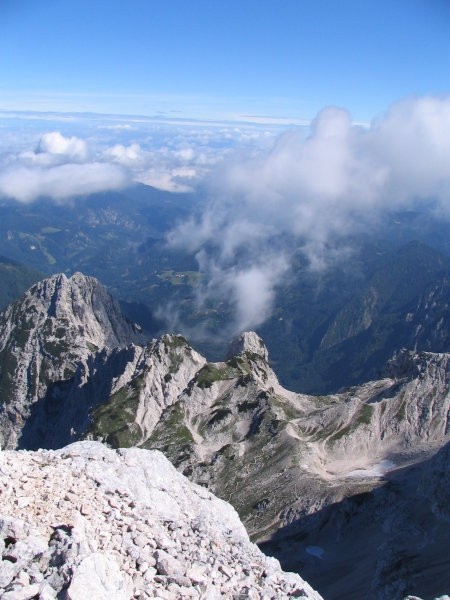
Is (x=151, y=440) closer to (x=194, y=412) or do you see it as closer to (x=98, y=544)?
(x=194, y=412)

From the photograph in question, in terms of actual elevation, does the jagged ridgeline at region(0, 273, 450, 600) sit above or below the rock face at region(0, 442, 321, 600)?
below

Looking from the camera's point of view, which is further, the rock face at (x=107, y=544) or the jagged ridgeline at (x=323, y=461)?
the jagged ridgeline at (x=323, y=461)

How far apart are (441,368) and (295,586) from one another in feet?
486

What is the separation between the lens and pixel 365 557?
88.9 m

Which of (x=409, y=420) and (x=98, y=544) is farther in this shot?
(x=409, y=420)

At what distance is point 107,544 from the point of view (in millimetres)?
31797

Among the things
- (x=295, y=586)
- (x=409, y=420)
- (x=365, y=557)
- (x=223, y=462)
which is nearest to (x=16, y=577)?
(x=295, y=586)

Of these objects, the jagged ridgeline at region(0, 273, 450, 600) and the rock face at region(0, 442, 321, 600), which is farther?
the jagged ridgeline at region(0, 273, 450, 600)

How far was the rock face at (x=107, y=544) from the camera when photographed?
88.7ft

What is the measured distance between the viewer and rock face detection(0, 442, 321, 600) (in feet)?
88.7

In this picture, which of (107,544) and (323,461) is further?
(323,461)

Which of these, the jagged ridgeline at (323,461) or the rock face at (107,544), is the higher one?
the rock face at (107,544)

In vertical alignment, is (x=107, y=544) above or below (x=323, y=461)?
above

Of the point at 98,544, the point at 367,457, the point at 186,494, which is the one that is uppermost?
the point at 98,544
